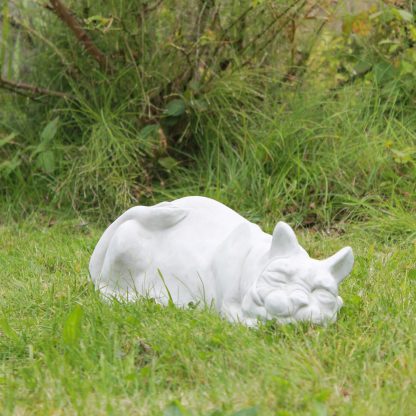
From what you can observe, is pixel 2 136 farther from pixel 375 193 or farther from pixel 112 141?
pixel 375 193

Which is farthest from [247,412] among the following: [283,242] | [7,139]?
[7,139]

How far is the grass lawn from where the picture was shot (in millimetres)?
2479

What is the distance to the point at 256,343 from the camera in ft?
9.22

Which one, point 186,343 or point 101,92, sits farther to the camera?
point 101,92

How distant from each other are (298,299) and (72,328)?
79cm

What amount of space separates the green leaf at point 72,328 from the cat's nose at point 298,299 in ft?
2.47

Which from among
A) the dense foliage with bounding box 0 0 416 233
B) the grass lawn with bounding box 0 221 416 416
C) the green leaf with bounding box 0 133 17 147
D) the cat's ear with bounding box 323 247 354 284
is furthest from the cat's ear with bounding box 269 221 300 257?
the green leaf with bounding box 0 133 17 147

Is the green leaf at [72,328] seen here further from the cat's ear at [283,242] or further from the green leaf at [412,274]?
the green leaf at [412,274]

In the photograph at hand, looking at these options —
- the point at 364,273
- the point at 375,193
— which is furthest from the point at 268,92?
the point at 364,273

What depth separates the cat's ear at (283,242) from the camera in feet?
9.75

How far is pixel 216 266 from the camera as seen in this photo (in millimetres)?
Answer: 3178

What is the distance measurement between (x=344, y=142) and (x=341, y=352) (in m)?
A: 3.17

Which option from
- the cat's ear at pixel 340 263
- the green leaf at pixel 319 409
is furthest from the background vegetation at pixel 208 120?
the green leaf at pixel 319 409

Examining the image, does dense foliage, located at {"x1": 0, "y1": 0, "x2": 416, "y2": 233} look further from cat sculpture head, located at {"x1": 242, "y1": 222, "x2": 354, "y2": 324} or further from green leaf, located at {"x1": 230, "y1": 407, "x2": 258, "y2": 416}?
green leaf, located at {"x1": 230, "y1": 407, "x2": 258, "y2": 416}
